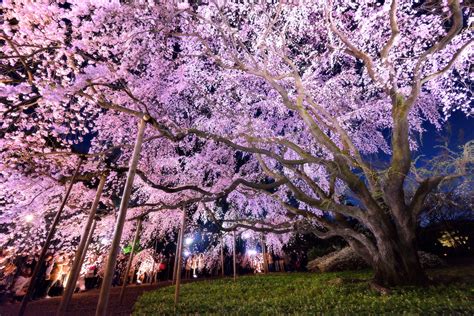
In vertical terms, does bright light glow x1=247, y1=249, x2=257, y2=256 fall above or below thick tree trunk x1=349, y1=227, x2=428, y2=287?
above

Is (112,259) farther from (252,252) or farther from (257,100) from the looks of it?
(252,252)

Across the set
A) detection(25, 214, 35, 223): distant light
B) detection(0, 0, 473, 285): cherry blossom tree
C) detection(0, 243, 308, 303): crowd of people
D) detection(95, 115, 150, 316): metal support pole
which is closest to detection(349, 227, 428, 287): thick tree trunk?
detection(0, 0, 473, 285): cherry blossom tree

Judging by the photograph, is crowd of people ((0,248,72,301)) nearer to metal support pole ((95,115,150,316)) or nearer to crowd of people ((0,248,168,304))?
crowd of people ((0,248,168,304))

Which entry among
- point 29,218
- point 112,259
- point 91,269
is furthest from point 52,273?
point 112,259

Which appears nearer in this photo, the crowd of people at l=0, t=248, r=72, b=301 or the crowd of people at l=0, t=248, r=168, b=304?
the crowd of people at l=0, t=248, r=72, b=301

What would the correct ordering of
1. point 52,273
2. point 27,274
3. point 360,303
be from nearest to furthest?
point 360,303 < point 27,274 < point 52,273

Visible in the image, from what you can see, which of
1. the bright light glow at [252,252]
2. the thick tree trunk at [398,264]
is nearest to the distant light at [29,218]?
the thick tree trunk at [398,264]

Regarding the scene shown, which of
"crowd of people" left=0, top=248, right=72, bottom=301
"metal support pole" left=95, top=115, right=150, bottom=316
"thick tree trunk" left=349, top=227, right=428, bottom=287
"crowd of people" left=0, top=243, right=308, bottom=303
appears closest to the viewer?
"metal support pole" left=95, top=115, right=150, bottom=316

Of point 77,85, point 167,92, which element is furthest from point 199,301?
point 167,92

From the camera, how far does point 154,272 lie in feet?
71.3

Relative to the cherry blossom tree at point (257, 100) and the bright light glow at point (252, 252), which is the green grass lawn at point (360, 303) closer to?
the cherry blossom tree at point (257, 100)

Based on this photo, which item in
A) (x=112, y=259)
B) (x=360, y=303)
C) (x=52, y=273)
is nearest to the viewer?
(x=112, y=259)

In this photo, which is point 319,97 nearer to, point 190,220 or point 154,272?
point 190,220

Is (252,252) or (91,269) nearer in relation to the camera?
(91,269)
